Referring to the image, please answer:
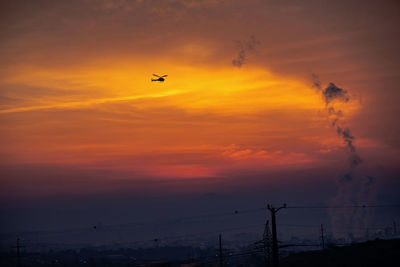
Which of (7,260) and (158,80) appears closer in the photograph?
(158,80)

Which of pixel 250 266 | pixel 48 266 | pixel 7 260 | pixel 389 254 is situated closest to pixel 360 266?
pixel 389 254

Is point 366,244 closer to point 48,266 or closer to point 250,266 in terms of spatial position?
point 250,266

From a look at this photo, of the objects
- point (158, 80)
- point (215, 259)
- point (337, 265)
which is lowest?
point (215, 259)

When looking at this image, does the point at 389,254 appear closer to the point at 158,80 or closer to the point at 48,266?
the point at 158,80

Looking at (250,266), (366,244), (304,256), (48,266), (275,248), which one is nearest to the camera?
(275,248)

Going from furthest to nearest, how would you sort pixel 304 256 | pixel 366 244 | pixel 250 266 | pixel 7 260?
1. pixel 7 260
2. pixel 250 266
3. pixel 304 256
4. pixel 366 244

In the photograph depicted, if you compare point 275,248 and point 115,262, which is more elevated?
point 275,248
